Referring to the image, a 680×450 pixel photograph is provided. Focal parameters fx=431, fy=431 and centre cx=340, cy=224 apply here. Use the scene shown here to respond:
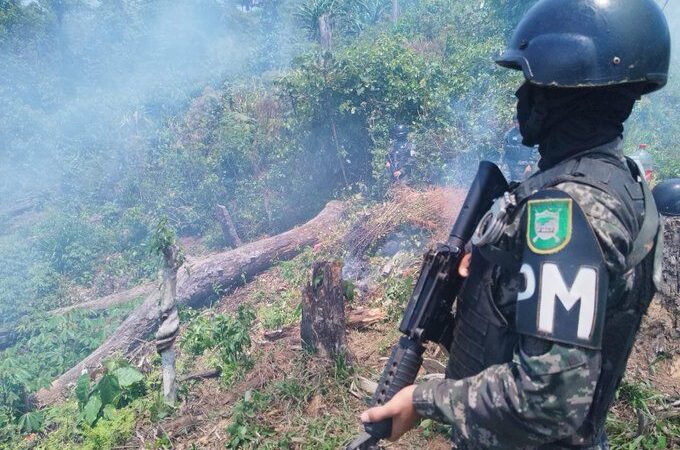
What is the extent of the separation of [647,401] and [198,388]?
145 inches

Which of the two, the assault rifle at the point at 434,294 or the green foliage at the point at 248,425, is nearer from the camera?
the assault rifle at the point at 434,294

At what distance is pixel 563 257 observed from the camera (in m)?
1.07

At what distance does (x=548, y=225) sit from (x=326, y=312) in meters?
2.93

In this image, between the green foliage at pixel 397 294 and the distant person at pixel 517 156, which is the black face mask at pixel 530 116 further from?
the distant person at pixel 517 156

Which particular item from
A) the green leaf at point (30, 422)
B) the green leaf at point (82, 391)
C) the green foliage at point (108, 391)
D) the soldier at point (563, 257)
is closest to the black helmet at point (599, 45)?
the soldier at point (563, 257)

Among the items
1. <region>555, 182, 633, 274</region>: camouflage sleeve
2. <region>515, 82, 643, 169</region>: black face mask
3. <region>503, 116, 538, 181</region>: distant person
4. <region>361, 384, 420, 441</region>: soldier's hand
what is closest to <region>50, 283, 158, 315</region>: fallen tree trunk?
<region>503, 116, 538, 181</region>: distant person

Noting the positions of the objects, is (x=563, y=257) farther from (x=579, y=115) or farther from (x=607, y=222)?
(x=579, y=115)

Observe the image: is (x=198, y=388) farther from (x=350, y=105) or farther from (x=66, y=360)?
(x=350, y=105)

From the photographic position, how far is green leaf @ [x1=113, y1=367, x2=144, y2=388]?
4.08 metres

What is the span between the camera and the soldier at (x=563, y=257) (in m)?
1.06

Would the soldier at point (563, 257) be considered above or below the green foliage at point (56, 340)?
above

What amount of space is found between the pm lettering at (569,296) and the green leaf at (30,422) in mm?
5198

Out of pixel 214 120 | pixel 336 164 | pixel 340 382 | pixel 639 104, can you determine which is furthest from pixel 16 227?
pixel 639 104

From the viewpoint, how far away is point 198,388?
13.7 ft
